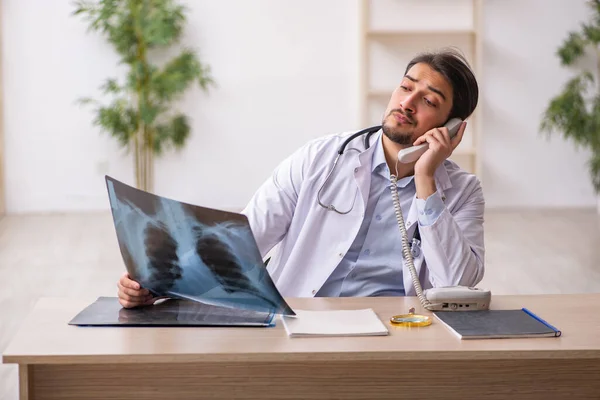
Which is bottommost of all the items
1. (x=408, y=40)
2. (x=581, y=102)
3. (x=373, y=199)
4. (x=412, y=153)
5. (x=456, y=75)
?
(x=373, y=199)

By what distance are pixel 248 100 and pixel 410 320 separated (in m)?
5.62

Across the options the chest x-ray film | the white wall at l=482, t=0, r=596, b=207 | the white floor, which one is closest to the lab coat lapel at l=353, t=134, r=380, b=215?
the chest x-ray film

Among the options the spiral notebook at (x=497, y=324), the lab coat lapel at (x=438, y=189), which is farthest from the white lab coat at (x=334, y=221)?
the spiral notebook at (x=497, y=324)

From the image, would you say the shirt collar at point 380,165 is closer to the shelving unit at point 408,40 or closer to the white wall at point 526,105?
the shelving unit at point 408,40

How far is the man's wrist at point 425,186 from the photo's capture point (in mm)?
2053

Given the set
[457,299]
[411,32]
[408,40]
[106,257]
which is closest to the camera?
[457,299]

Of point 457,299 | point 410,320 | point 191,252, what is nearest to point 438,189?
point 457,299

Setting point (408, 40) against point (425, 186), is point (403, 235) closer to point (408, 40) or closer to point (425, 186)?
point (425, 186)

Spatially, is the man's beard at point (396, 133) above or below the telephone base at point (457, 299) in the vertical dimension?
above

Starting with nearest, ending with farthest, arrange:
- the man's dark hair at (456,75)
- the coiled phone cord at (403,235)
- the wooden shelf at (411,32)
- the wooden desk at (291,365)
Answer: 1. the wooden desk at (291,365)
2. the coiled phone cord at (403,235)
3. the man's dark hair at (456,75)
4. the wooden shelf at (411,32)

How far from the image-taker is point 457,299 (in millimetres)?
1798

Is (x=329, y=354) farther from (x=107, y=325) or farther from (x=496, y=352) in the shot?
(x=107, y=325)

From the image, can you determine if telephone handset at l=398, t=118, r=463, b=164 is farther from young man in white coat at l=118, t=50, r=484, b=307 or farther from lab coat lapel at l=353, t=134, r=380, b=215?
lab coat lapel at l=353, t=134, r=380, b=215

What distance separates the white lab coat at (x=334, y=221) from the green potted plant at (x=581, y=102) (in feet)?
15.6
